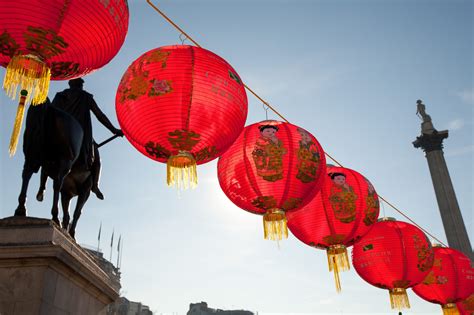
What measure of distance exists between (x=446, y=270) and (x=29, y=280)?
1005cm

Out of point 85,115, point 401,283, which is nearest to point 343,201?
point 401,283

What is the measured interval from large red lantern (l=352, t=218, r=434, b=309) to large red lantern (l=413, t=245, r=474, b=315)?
1.82 m

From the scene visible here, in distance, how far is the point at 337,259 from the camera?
7.87 m

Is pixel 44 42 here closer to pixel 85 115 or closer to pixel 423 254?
pixel 85 115

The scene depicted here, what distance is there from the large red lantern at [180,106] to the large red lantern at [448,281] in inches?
321

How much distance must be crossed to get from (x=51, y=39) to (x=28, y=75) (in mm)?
415

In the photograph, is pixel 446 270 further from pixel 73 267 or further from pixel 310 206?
pixel 73 267

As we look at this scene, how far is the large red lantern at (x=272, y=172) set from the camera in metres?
6.32

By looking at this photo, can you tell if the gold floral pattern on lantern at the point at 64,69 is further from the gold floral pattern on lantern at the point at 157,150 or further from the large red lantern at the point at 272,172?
the large red lantern at the point at 272,172

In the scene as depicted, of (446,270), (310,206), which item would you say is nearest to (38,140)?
(310,206)

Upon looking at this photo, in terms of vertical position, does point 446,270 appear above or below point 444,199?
below

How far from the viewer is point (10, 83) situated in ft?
12.5

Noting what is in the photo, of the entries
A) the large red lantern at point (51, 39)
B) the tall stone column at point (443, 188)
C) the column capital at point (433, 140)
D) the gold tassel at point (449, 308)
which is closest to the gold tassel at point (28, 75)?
the large red lantern at point (51, 39)

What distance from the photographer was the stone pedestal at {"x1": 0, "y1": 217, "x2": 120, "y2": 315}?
3670mm
